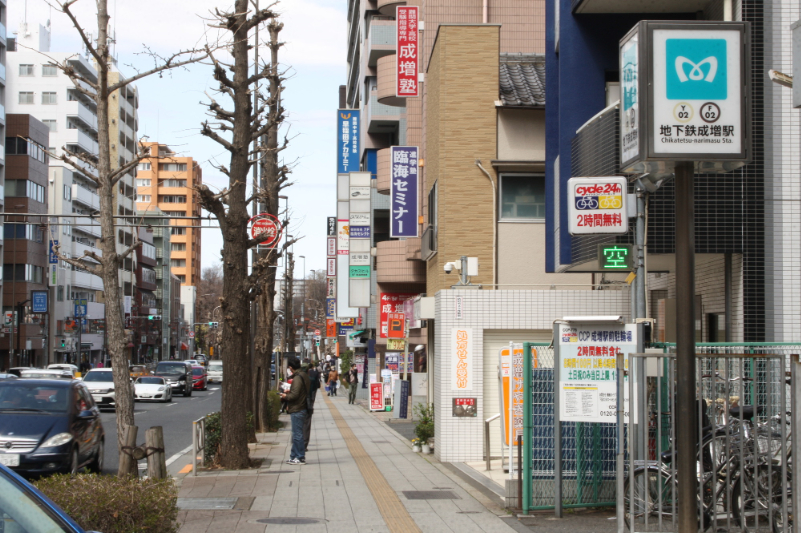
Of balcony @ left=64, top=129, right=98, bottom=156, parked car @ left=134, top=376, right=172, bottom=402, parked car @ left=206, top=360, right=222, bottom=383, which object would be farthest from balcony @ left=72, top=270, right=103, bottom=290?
parked car @ left=134, top=376, right=172, bottom=402

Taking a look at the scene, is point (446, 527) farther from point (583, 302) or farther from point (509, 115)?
point (509, 115)

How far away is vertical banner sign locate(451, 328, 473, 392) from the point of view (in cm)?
1603

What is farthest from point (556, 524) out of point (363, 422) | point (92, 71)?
point (92, 71)

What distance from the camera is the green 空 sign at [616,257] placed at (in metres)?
12.2

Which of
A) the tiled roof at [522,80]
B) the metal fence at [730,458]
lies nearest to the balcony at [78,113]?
the tiled roof at [522,80]

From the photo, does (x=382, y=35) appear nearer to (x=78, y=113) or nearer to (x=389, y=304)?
(x=389, y=304)

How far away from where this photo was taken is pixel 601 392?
940 cm

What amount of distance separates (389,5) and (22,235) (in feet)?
147

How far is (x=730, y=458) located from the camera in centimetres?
750

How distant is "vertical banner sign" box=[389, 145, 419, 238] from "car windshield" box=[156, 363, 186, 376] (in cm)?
2955

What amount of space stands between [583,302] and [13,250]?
64.6 m

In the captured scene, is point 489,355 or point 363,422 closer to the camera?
point 489,355

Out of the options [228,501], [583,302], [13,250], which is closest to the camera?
[228,501]

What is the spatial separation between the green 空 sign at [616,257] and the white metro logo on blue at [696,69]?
19.1 ft
